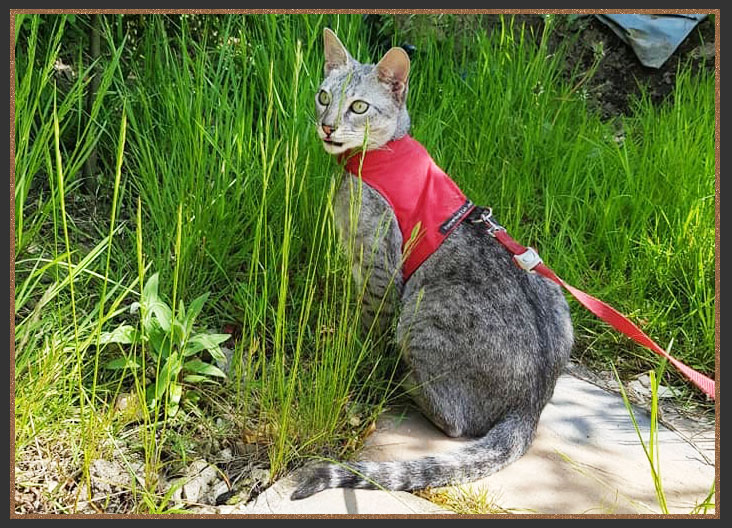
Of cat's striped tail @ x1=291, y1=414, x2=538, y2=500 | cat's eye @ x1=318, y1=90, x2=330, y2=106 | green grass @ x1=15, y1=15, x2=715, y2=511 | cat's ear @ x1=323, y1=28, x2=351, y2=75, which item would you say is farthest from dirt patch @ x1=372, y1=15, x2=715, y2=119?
cat's striped tail @ x1=291, y1=414, x2=538, y2=500

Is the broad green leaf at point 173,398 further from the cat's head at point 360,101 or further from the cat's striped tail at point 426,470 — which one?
the cat's head at point 360,101

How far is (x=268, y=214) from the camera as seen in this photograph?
3.05 m

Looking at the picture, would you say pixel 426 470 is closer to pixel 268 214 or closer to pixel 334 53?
pixel 268 214

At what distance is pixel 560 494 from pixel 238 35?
113 inches

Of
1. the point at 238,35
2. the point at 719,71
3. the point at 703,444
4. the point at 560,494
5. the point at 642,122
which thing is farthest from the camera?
the point at 642,122

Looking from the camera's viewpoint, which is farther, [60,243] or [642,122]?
[642,122]

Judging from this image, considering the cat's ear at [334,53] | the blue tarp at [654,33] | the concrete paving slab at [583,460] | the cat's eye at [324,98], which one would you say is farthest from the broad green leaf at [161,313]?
the blue tarp at [654,33]

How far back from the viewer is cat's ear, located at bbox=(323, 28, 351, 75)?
2670 millimetres

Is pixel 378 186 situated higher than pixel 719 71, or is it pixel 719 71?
pixel 719 71

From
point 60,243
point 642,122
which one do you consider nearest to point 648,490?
point 60,243

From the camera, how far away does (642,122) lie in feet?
14.2

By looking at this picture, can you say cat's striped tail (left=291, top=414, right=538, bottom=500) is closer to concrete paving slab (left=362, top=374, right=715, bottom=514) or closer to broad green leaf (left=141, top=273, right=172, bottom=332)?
concrete paving slab (left=362, top=374, right=715, bottom=514)

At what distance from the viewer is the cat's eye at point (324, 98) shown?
8.68ft

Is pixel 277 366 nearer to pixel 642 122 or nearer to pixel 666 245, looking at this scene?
pixel 666 245
